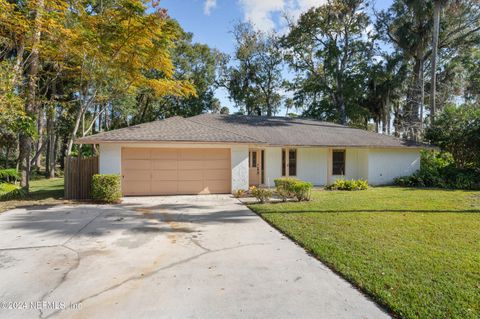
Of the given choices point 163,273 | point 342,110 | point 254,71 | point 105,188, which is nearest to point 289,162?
point 105,188

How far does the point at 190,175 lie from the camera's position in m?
12.8

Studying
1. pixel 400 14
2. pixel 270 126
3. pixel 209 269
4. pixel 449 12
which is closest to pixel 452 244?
pixel 209 269

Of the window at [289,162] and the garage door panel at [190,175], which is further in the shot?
the window at [289,162]

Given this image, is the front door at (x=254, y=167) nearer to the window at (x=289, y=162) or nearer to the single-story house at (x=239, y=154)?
the single-story house at (x=239, y=154)

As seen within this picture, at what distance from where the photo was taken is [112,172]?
1163cm

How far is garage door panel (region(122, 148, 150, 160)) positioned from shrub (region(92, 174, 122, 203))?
1.62 meters

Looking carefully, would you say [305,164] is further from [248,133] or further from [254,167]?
[248,133]

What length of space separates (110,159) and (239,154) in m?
5.43

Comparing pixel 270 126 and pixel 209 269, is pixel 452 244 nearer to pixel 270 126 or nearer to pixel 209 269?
pixel 209 269

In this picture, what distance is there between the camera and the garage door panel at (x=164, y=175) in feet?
41.0

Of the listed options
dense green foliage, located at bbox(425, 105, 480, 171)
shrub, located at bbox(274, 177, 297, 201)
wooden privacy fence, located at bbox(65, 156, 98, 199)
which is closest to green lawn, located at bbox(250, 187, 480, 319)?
shrub, located at bbox(274, 177, 297, 201)

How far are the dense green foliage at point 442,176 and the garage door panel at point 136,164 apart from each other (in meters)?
13.6

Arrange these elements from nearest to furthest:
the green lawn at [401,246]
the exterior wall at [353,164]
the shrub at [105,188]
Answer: the green lawn at [401,246] < the shrub at [105,188] < the exterior wall at [353,164]

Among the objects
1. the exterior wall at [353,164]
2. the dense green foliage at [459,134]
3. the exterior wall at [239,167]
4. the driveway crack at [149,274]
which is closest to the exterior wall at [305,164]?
the exterior wall at [353,164]
